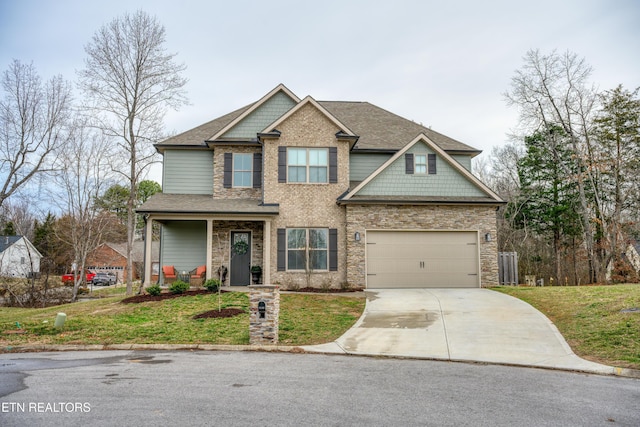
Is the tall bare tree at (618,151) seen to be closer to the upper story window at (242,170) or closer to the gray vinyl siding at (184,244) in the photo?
the upper story window at (242,170)

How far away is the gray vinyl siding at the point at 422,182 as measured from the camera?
17.8m

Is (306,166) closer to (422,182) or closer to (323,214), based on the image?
(323,214)

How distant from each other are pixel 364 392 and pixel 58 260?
4758 cm

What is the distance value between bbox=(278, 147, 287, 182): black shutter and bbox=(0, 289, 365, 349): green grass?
16.5 feet

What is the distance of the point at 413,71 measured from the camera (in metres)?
21.2

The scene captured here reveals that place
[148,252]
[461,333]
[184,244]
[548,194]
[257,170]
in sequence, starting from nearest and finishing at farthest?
[461,333]
[148,252]
[184,244]
[257,170]
[548,194]

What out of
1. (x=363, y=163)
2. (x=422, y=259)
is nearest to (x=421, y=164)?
→ (x=363, y=163)

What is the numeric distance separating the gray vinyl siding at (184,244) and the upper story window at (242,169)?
2272 mm

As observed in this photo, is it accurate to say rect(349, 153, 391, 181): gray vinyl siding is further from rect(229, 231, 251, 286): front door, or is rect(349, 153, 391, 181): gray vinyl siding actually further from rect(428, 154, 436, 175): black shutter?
rect(229, 231, 251, 286): front door

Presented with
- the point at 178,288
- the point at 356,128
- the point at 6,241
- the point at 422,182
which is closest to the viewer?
the point at 178,288

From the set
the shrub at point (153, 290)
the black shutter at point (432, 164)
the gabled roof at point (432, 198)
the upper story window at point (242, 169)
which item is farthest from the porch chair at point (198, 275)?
the black shutter at point (432, 164)

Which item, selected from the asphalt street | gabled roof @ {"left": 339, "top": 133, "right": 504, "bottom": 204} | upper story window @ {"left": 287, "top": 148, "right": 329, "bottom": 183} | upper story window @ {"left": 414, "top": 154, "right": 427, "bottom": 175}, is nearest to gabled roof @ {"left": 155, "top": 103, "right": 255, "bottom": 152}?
upper story window @ {"left": 287, "top": 148, "right": 329, "bottom": 183}

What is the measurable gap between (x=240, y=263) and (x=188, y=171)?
465 centimetres

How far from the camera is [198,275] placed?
1755cm
